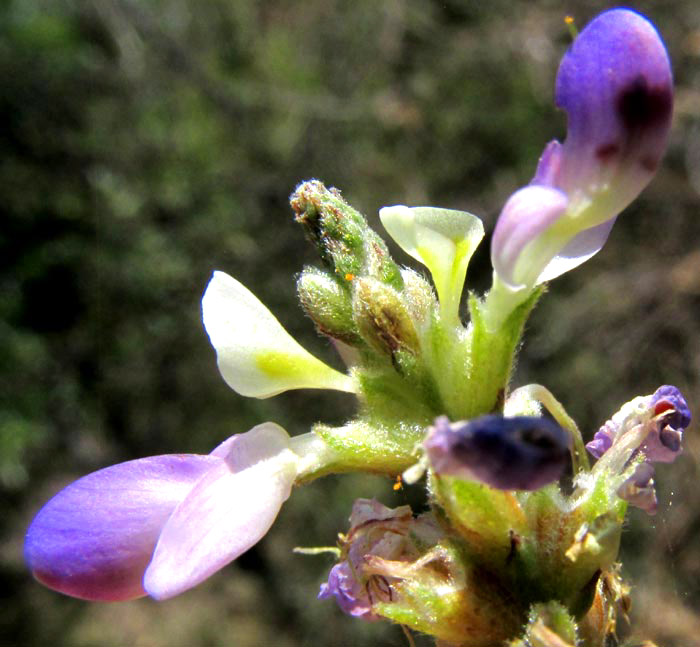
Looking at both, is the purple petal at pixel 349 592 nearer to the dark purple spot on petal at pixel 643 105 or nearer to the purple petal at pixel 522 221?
the purple petal at pixel 522 221

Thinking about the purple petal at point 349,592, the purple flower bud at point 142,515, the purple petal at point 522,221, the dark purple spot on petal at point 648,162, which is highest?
the dark purple spot on petal at point 648,162

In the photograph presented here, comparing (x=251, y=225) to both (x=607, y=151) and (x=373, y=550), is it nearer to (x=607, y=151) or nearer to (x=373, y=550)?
(x=373, y=550)

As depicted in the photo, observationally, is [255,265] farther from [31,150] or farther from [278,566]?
[278,566]

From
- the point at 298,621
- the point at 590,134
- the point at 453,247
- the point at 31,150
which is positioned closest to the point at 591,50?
the point at 590,134

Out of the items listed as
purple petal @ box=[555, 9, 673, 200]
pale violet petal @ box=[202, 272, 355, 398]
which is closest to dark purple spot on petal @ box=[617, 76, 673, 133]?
purple petal @ box=[555, 9, 673, 200]

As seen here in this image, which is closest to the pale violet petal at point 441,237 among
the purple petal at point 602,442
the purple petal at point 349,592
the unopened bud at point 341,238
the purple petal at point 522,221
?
the unopened bud at point 341,238

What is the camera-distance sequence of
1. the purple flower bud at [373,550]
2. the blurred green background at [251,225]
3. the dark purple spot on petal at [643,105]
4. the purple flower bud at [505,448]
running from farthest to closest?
1. the blurred green background at [251,225]
2. the purple flower bud at [373,550]
3. the dark purple spot on petal at [643,105]
4. the purple flower bud at [505,448]
